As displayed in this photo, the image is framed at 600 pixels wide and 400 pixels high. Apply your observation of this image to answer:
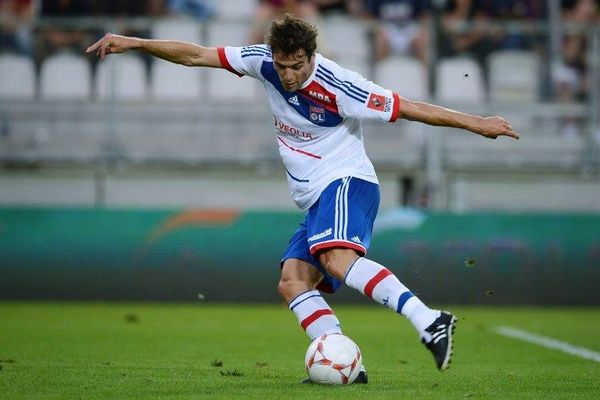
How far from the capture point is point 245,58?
24.7ft

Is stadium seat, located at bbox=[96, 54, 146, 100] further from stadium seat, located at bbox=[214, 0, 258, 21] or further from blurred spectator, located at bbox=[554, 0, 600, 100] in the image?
blurred spectator, located at bbox=[554, 0, 600, 100]

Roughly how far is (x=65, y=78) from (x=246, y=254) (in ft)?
10.8

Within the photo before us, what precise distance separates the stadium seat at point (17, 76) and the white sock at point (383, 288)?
9281 millimetres

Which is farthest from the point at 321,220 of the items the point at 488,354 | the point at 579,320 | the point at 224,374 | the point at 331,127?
the point at 579,320

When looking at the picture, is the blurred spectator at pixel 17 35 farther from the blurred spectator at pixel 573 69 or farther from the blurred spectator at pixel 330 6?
the blurred spectator at pixel 573 69

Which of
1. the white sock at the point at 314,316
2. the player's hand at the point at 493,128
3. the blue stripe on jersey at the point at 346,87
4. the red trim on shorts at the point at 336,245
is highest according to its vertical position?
the blue stripe on jersey at the point at 346,87

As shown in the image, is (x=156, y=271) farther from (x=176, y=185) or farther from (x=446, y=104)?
(x=446, y=104)

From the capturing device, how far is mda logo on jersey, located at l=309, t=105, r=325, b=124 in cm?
739

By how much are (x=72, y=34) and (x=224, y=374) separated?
8902 millimetres

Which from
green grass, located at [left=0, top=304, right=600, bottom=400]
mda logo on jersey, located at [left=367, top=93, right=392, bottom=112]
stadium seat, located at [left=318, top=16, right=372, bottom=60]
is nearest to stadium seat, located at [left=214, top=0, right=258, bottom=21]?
stadium seat, located at [left=318, top=16, right=372, bottom=60]

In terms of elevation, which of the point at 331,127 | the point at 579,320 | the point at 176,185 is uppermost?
the point at 331,127

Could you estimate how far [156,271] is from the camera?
1542cm

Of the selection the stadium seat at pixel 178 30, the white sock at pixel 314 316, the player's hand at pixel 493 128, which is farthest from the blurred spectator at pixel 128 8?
the player's hand at pixel 493 128

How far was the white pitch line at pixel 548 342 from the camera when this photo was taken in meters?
9.83
